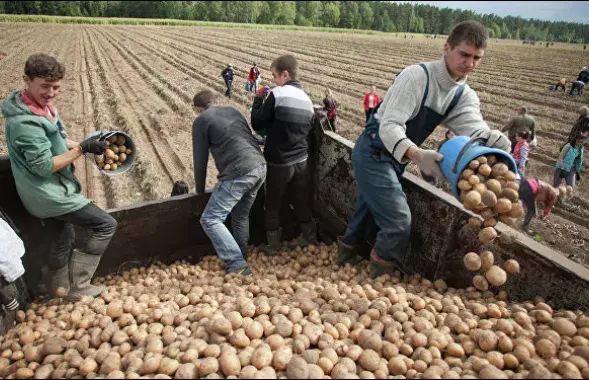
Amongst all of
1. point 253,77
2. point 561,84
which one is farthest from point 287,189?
point 561,84

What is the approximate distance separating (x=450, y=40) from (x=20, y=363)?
3.24 metres

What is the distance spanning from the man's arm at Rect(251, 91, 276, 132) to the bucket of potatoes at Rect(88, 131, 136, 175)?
1.08 m

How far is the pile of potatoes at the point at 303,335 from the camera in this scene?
6.44 feet

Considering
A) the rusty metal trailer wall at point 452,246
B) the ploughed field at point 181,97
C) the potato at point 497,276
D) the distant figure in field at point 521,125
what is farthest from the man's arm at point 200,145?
the distant figure in field at point 521,125

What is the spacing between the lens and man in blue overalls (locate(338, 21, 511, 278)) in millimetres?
2494

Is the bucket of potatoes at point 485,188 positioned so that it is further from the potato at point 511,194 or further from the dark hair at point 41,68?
the dark hair at point 41,68

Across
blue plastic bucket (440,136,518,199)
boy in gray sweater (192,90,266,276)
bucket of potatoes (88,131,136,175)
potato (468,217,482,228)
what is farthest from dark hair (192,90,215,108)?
potato (468,217,482,228)

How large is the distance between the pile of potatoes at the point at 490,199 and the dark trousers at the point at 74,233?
8.38ft

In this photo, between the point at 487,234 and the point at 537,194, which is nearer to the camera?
the point at 487,234

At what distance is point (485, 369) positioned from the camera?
1867 mm

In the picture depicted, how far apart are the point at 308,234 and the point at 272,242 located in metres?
0.41

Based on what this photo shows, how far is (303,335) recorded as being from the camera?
216 cm

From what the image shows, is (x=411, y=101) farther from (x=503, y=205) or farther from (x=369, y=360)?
(x=369, y=360)

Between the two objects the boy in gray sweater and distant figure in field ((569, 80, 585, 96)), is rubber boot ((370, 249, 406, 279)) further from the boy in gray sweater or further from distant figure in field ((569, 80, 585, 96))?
distant figure in field ((569, 80, 585, 96))
